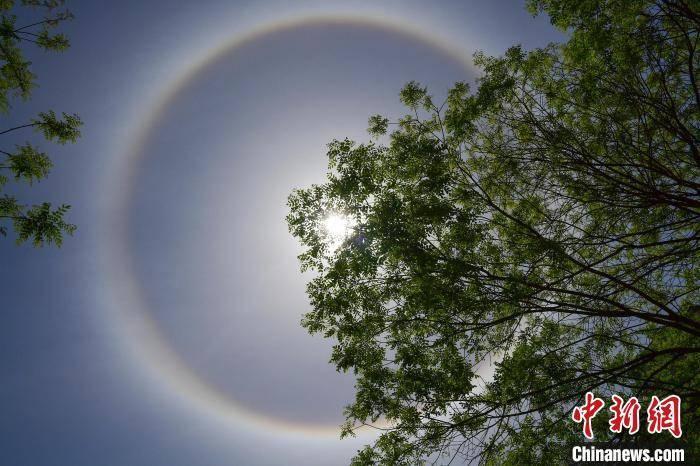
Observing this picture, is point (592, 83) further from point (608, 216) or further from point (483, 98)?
point (608, 216)

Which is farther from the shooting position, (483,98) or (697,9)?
(483,98)

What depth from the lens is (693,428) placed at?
7598 millimetres

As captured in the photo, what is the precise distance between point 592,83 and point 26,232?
12.9 m

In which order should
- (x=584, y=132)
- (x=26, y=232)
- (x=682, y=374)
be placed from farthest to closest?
(x=584, y=132)
(x=682, y=374)
(x=26, y=232)

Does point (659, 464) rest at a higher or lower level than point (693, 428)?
lower

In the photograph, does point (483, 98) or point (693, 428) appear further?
point (483, 98)

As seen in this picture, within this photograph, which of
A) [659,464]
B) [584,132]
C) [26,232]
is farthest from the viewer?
[584,132]

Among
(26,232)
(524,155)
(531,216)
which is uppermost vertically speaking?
(524,155)

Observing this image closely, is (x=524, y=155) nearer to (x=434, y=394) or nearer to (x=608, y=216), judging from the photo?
(x=608, y=216)

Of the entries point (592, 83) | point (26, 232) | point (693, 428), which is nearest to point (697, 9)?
point (592, 83)

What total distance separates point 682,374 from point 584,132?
6294 millimetres

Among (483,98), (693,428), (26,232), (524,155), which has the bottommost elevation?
(693,428)

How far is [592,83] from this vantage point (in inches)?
328

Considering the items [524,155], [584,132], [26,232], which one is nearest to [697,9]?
[584,132]
